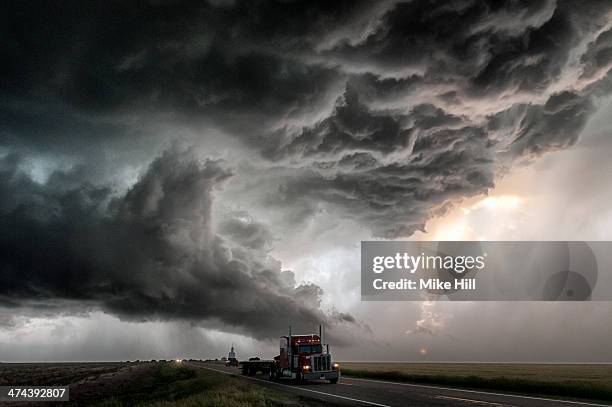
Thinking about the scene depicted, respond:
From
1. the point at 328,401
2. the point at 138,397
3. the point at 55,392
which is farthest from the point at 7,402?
the point at 328,401

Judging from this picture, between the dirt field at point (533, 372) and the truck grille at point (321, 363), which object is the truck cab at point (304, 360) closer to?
the truck grille at point (321, 363)

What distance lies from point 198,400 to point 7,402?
21764 millimetres

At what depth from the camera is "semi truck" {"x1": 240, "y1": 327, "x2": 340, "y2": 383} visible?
3888 cm

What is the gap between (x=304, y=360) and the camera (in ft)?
130

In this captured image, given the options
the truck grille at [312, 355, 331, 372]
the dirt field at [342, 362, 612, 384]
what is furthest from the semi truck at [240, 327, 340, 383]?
the dirt field at [342, 362, 612, 384]

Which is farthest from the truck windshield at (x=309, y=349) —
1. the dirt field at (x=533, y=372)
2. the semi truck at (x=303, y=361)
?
the dirt field at (x=533, y=372)

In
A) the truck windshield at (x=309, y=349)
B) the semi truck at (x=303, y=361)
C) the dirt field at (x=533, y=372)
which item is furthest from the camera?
the dirt field at (x=533, y=372)

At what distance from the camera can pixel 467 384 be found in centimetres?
3462

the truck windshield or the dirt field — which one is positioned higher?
the truck windshield

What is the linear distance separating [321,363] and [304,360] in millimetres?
1367

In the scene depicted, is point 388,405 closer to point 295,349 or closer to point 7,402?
point 295,349

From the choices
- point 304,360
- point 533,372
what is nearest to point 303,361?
point 304,360

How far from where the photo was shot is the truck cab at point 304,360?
38875 mm

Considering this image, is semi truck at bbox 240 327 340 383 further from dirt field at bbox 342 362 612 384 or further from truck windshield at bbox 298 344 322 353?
dirt field at bbox 342 362 612 384
